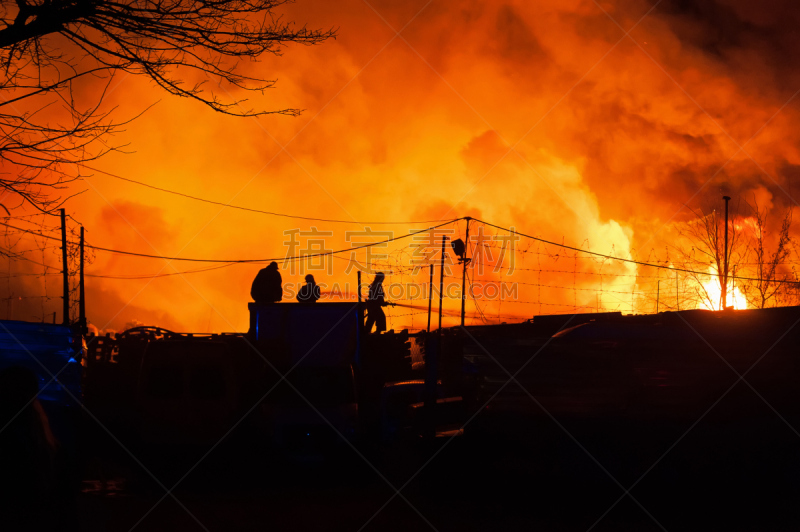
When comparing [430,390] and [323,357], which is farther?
[323,357]

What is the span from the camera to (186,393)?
13141mm

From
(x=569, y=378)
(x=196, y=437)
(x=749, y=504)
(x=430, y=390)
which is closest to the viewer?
(x=569, y=378)

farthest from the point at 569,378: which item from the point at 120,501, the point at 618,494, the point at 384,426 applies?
the point at 384,426

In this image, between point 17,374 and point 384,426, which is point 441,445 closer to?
point 384,426

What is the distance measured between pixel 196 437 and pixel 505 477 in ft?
20.5

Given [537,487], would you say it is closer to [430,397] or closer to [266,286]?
[430,397]

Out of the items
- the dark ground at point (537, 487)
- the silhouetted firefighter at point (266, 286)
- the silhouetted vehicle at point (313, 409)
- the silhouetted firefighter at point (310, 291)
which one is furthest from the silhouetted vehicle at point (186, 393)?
the silhouetted firefighter at point (310, 291)

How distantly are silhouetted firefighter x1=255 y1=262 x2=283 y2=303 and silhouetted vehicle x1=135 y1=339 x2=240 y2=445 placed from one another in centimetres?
322

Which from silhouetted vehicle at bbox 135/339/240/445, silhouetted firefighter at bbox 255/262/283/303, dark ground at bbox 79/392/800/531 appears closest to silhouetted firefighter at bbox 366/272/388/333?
silhouetted firefighter at bbox 255/262/283/303

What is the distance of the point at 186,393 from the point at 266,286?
12.9 feet

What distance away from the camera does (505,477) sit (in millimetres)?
9117

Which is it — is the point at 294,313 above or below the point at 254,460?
above

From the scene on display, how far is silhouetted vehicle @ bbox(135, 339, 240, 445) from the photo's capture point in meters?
13.0

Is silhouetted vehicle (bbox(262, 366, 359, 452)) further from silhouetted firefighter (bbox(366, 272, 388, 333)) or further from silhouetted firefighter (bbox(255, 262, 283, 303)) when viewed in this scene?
silhouetted firefighter (bbox(255, 262, 283, 303))
